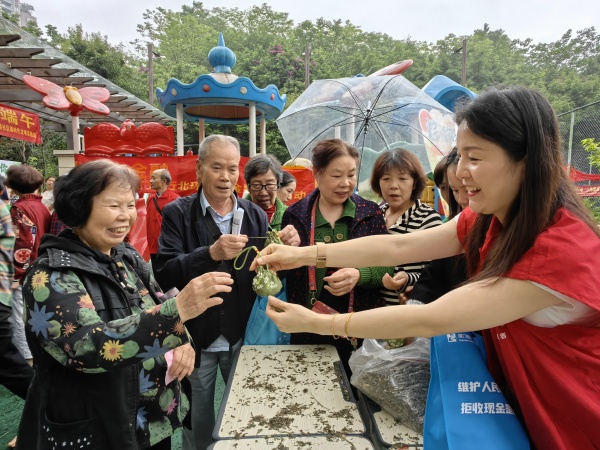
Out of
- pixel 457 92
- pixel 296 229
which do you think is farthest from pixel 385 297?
pixel 457 92

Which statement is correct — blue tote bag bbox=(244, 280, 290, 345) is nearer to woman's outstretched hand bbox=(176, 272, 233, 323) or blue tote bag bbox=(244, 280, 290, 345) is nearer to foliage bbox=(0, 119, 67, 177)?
woman's outstretched hand bbox=(176, 272, 233, 323)

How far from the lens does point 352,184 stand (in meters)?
2.28

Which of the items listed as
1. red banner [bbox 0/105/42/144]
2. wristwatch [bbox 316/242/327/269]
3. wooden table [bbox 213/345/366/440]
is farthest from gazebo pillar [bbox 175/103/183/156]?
wristwatch [bbox 316/242/327/269]

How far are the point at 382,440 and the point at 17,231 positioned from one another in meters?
3.50

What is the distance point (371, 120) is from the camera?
4.12 meters

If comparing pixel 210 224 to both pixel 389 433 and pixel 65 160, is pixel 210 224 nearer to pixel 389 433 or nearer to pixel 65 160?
pixel 389 433

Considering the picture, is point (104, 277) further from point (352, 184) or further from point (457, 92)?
point (457, 92)

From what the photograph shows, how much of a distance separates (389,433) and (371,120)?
10.8 feet

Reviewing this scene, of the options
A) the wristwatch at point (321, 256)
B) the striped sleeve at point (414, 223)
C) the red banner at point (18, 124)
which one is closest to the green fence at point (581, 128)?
the striped sleeve at point (414, 223)

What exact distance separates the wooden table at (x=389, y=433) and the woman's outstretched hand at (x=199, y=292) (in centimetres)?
80

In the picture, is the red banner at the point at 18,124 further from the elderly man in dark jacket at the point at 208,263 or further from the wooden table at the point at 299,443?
the wooden table at the point at 299,443

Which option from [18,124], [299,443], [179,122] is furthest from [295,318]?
[179,122]

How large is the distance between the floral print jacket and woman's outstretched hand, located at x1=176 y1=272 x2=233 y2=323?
0.10 feet

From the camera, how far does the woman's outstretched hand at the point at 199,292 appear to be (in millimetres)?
1309
